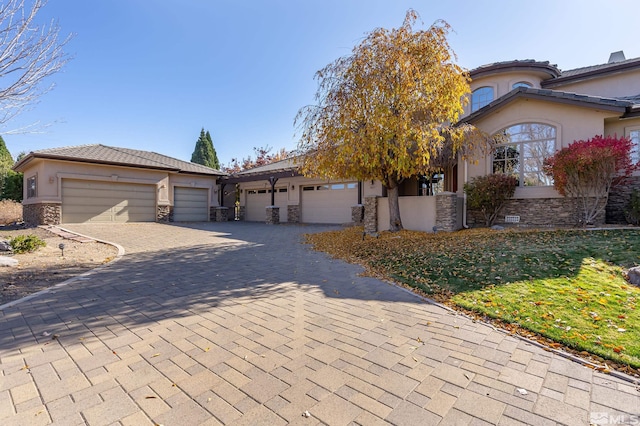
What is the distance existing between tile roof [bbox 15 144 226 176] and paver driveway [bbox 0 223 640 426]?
1377cm

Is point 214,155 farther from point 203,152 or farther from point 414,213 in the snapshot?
point 414,213

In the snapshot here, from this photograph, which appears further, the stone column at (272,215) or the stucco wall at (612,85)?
the stone column at (272,215)

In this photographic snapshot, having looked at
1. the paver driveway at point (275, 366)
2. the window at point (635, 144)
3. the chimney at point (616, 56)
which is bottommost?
the paver driveway at point (275, 366)

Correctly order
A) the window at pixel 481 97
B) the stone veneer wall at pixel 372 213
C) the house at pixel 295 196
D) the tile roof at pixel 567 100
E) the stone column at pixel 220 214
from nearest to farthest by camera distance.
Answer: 1. the tile roof at pixel 567 100
2. the stone veneer wall at pixel 372 213
3. the window at pixel 481 97
4. the house at pixel 295 196
5. the stone column at pixel 220 214

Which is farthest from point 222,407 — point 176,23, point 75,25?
point 176,23

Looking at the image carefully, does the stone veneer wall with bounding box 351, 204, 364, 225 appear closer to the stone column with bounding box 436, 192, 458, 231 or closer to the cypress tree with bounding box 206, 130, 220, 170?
the stone column with bounding box 436, 192, 458, 231

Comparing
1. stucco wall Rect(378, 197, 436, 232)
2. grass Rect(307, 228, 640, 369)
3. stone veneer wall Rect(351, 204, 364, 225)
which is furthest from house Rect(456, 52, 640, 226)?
stone veneer wall Rect(351, 204, 364, 225)

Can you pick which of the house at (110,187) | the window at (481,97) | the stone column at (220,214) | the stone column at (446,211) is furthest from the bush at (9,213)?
the window at (481,97)

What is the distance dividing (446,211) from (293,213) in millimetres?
10466

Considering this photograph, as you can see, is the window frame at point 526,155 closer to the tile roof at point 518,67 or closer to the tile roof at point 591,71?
the tile roof at point 518,67

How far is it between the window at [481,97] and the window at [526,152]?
446 cm

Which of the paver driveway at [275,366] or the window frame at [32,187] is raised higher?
the window frame at [32,187]

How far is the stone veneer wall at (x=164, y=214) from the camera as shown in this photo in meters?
18.1

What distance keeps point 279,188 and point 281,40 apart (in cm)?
993
